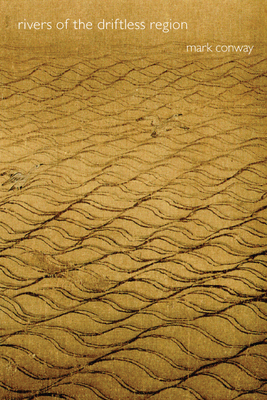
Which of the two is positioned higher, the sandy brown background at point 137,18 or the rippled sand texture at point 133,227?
the sandy brown background at point 137,18

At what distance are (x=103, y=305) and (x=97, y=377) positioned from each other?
0.56 feet

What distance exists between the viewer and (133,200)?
0.91 metres

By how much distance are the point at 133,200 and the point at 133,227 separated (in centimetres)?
8

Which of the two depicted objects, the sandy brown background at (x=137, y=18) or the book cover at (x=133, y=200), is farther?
the sandy brown background at (x=137, y=18)

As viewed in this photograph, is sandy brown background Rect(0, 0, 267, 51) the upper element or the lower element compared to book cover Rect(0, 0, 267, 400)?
upper

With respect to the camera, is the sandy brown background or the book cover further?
the sandy brown background

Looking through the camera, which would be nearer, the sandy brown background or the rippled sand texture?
the rippled sand texture

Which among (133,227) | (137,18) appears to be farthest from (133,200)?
(137,18)

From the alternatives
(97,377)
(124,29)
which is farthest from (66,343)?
(124,29)

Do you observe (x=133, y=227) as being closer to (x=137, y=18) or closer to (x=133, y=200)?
(x=133, y=200)

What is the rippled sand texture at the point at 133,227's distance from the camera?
82 centimetres

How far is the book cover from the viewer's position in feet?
2.69

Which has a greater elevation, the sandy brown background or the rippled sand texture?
the sandy brown background

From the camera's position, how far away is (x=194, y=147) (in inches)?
37.2
